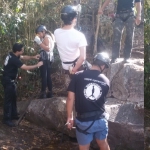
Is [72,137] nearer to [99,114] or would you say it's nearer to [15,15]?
[99,114]

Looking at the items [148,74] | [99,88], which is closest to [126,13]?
[148,74]

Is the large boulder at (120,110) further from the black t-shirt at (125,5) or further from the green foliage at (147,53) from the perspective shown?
the black t-shirt at (125,5)

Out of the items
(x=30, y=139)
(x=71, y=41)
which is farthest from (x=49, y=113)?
(x=71, y=41)

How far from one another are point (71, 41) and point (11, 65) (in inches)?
58.2

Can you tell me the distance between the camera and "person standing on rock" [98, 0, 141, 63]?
13.9ft

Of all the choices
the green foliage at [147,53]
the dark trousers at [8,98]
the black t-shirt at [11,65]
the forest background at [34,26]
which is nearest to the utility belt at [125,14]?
the green foliage at [147,53]

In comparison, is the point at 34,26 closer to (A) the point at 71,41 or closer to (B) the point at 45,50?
(B) the point at 45,50

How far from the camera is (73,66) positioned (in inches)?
143

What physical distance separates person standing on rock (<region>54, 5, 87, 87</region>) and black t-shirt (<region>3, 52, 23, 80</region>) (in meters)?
1.08

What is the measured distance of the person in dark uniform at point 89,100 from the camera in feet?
9.60

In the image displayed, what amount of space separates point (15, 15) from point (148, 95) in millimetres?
2715

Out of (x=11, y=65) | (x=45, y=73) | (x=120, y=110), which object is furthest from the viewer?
(x=45, y=73)

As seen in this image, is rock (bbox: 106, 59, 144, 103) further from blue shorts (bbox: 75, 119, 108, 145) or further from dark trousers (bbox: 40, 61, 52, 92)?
blue shorts (bbox: 75, 119, 108, 145)

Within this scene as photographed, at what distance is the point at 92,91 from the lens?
9.57ft
